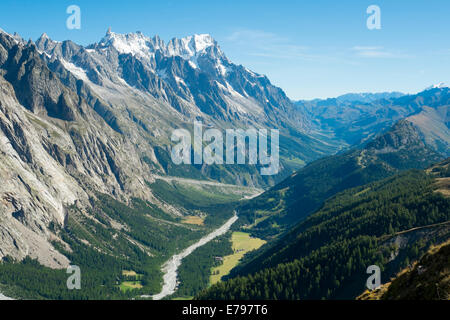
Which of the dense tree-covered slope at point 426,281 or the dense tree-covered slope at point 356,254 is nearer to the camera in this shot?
the dense tree-covered slope at point 426,281

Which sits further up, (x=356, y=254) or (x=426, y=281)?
(x=426, y=281)

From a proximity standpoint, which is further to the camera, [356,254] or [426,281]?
[356,254]

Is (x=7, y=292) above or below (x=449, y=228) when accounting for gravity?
below

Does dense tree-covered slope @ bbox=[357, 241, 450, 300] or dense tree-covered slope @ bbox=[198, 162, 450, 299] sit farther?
dense tree-covered slope @ bbox=[198, 162, 450, 299]
